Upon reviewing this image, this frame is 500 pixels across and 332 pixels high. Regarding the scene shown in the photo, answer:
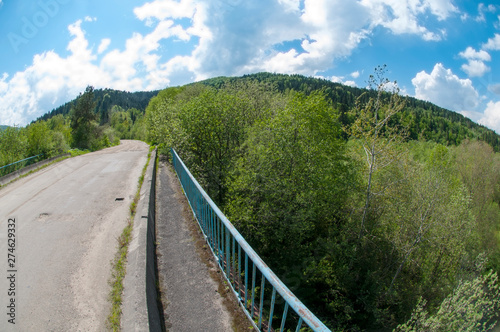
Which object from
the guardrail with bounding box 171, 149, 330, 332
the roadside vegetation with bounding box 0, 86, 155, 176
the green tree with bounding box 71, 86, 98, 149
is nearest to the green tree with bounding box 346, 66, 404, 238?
the guardrail with bounding box 171, 149, 330, 332

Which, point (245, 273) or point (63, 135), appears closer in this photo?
point (245, 273)

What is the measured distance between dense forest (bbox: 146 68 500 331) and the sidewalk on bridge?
599 cm

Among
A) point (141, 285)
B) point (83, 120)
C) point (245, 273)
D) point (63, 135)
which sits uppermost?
point (83, 120)

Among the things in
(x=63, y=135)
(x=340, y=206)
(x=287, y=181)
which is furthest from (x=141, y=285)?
(x=63, y=135)

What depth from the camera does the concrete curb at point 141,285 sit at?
3.03m

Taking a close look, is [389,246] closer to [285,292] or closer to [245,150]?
[245,150]

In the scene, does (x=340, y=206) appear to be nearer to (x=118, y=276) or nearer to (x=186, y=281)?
(x=186, y=281)

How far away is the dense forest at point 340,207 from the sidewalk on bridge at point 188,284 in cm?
599

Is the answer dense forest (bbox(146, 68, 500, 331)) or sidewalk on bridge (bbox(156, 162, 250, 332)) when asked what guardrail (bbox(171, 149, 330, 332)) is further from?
dense forest (bbox(146, 68, 500, 331))

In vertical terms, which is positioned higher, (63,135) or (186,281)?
(63,135)

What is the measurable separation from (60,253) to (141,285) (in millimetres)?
2334

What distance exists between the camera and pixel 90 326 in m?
3.15

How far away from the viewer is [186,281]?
397 cm

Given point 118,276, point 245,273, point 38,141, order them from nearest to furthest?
1. point 245,273
2. point 118,276
3. point 38,141
